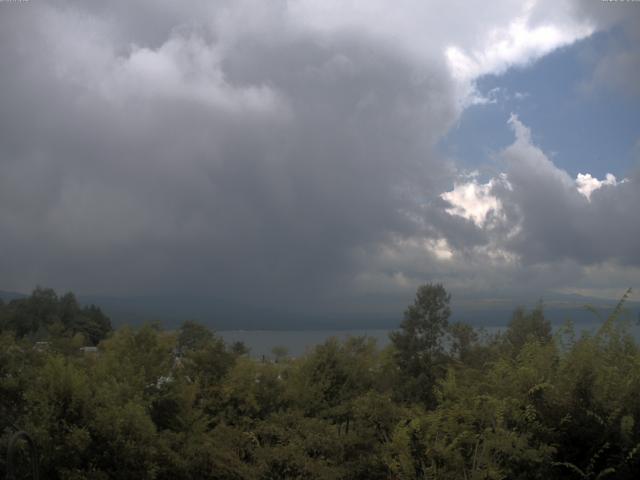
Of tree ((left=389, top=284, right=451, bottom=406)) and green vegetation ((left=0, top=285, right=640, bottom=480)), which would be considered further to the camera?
tree ((left=389, top=284, right=451, bottom=406))

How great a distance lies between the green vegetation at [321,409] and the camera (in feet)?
22.1

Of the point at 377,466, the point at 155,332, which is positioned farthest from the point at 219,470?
the point at 155,332

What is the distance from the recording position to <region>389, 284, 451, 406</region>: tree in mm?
18844

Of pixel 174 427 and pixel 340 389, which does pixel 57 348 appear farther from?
pixel 340 389

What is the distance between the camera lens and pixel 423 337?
20047 millimetres

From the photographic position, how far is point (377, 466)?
9586mm

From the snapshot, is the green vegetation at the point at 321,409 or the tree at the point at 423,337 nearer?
the green vegetation at the point at 321,409

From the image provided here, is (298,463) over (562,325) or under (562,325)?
under

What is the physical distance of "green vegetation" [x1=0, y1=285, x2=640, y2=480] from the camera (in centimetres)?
674

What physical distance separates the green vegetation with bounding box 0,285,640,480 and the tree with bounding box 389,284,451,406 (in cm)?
50

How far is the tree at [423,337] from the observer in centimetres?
1884

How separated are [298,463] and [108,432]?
3.06m

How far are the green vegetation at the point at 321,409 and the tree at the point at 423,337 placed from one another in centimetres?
50

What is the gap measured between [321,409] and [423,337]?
707cm
